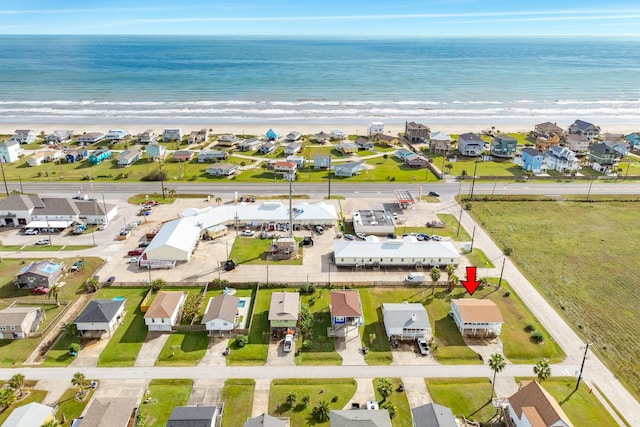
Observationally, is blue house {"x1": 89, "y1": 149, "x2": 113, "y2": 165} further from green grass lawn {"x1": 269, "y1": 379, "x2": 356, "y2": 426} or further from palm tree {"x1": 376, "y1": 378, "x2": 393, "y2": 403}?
palm tree {"x1": 376, "y1": 378, "x2": 393, "y2": 403}

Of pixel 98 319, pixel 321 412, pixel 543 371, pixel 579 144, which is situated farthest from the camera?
pixel 579 144

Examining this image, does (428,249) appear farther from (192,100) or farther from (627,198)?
(192,100)

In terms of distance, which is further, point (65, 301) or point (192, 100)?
point (192, 100)

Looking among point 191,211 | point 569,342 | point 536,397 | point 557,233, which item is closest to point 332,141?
point 191,211

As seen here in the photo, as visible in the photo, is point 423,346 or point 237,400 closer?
point 237,400

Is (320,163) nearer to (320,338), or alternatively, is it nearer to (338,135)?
(338,135)

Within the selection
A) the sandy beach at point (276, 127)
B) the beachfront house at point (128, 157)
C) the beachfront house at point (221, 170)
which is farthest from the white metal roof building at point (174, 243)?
the sandy beach at point (276, 127)

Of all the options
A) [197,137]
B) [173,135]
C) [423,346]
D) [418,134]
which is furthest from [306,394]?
[173,135]
